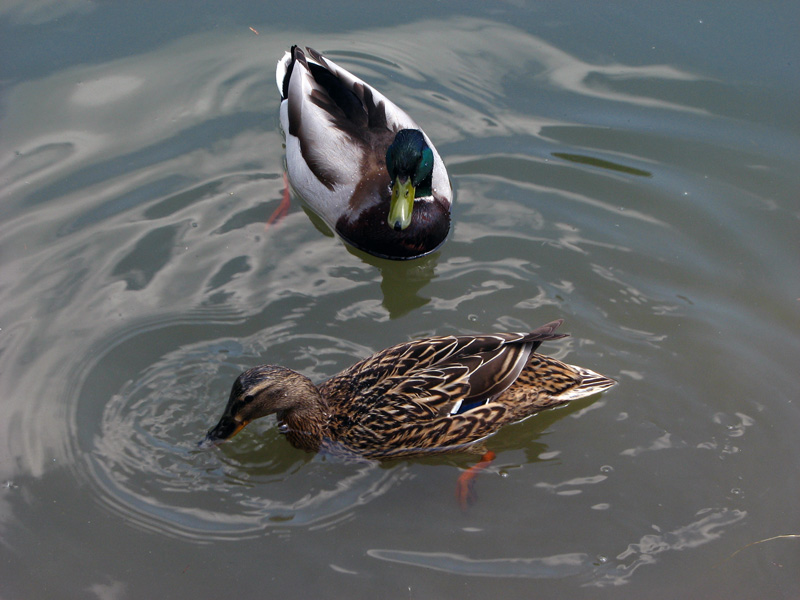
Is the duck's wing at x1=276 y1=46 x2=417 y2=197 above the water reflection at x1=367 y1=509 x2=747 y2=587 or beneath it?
above

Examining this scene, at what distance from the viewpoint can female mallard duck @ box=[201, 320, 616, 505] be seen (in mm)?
4551

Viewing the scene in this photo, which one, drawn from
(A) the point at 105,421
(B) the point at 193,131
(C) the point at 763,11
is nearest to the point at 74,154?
(B) the point at 193,131

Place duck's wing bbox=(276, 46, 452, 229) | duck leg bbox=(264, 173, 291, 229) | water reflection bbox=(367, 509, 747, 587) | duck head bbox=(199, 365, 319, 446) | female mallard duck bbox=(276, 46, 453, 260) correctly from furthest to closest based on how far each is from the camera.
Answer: duck's wing bbox=(276, 46, 452, 229), duck leg bbox=(264, 173, 291, 229), female mallard duck bbox=(276, 46, 453, 260), duck head bbox=(199, 365, 319, 446), water reflection bbox=(367, 509, 747, 587)

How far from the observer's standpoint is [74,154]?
6.91 metres

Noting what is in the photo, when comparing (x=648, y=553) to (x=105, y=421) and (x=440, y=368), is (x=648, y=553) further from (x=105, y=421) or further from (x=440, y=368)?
(x=105, y=421)

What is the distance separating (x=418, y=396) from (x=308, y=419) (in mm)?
654

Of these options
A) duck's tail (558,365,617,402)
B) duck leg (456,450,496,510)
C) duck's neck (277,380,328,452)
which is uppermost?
duck's tail (558,365,617,402)

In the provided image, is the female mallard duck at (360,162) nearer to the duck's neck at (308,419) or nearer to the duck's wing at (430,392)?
the duck's wing at (430,392)

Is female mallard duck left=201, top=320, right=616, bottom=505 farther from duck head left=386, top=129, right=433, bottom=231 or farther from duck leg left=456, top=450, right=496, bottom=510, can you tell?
duck head left=386, top=129, right=433, bottom=231

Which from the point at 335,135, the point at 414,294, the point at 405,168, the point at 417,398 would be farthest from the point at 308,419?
the point at 335,135

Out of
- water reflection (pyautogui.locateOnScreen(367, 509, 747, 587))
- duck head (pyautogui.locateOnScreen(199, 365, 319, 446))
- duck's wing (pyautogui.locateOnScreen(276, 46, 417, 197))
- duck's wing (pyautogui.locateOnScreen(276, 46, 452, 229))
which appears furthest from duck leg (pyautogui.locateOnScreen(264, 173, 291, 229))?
water reflection (pyautogui.locateOnScreen(367, 509, 747, 587))

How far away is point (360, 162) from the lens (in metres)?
6.87

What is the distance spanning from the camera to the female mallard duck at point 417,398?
14.9ft

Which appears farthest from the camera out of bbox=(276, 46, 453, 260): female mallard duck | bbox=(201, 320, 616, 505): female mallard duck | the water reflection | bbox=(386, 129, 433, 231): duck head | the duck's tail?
bbox=(276, 46, 453, 260): female mallard duck
